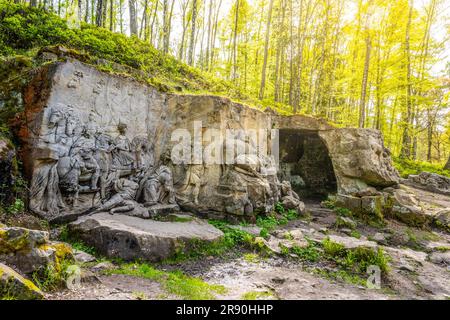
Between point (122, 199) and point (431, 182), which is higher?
point (431, 182)

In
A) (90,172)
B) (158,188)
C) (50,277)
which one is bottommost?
(50,277)

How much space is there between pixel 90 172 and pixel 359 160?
34.3 feet

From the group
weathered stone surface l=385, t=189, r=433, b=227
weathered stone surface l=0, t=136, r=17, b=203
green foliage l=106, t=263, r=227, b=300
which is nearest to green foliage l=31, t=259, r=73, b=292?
green foliage l=106, t=263, r=227, b=300

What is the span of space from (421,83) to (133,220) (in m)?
17.1

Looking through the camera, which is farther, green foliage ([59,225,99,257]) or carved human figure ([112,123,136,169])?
carved human figure ([112,123,136,169])

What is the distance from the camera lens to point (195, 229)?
21.6 ft

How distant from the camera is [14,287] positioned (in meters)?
2.66

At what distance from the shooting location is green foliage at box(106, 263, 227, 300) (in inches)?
153

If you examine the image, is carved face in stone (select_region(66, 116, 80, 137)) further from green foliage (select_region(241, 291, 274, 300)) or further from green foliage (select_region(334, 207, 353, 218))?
green foliage (select_region(334, 207, 353, 218))

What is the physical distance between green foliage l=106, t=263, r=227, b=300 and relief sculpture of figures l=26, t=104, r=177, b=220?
2462mm

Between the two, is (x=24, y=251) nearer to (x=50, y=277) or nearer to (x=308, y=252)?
(x=50, y=277)

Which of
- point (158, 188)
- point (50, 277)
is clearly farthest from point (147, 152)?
point (50, 277)

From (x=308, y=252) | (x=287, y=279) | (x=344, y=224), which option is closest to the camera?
(x=287, y=279)
